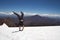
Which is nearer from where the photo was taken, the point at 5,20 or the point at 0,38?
the point at 0,38

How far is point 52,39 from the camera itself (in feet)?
18.5

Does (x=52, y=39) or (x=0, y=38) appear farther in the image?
(x=52, y=39)

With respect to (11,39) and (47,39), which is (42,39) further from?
(11,39)

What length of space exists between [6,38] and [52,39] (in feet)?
6.85

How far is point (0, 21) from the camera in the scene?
13672 mm

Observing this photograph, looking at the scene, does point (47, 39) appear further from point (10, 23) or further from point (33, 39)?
point (10, 23)

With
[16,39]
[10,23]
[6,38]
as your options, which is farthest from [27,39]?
[10,23]

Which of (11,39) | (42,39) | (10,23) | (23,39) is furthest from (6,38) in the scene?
(10,23)

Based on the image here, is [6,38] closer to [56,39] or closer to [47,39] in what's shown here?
[47,39]

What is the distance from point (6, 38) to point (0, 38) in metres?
0.24

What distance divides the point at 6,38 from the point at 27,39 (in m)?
0.91

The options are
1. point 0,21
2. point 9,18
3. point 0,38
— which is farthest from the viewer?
point 9,18

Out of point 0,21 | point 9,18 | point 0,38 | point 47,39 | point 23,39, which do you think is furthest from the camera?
point 9,18

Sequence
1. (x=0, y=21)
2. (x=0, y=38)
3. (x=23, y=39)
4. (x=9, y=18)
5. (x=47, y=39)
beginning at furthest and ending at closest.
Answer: (x=9, y=18)
(x=0, y=21)
(x=47, y=39)
(x=23, y=39)
(x=0, y=38)
